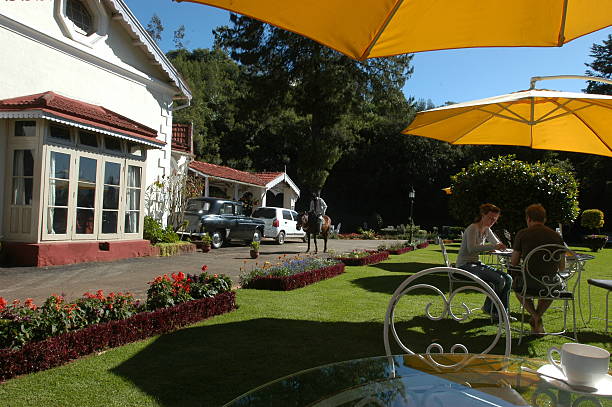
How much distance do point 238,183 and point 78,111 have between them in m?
15.1

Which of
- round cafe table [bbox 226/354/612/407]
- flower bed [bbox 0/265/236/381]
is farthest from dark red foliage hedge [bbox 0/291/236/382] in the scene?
round cafe table [bbox 226/354/612/407]

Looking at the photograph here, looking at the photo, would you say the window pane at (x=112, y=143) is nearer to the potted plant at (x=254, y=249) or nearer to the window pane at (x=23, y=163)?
the window pane at (x=23, y=163)

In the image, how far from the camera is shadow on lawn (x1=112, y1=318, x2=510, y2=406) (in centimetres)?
362

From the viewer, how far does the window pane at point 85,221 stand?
11500 millimetres

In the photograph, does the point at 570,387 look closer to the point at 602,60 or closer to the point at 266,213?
the point at 266,213

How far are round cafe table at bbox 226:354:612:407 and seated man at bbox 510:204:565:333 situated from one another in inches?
150

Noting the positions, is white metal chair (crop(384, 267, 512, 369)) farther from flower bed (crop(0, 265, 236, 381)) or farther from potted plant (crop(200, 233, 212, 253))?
potted plant (crop(200, 233, 212, 253))

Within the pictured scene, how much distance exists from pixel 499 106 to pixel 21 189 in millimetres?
10359

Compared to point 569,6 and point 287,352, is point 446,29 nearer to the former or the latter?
point 569,6

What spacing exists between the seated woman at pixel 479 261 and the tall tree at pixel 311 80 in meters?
26.0

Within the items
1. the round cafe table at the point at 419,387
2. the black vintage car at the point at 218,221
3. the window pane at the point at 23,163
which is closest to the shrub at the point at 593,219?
the black vintage car at the point at 218,221

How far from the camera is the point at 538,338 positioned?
18.1 ft

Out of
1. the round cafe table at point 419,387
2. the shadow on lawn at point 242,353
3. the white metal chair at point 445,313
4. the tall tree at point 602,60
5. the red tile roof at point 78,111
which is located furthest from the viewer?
the tall tree at point 602,60

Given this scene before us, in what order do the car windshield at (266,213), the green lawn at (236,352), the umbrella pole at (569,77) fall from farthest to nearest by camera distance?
the car windshield at (266,213), the umbrella pole at (569,77), the green lawn at (236,352)
